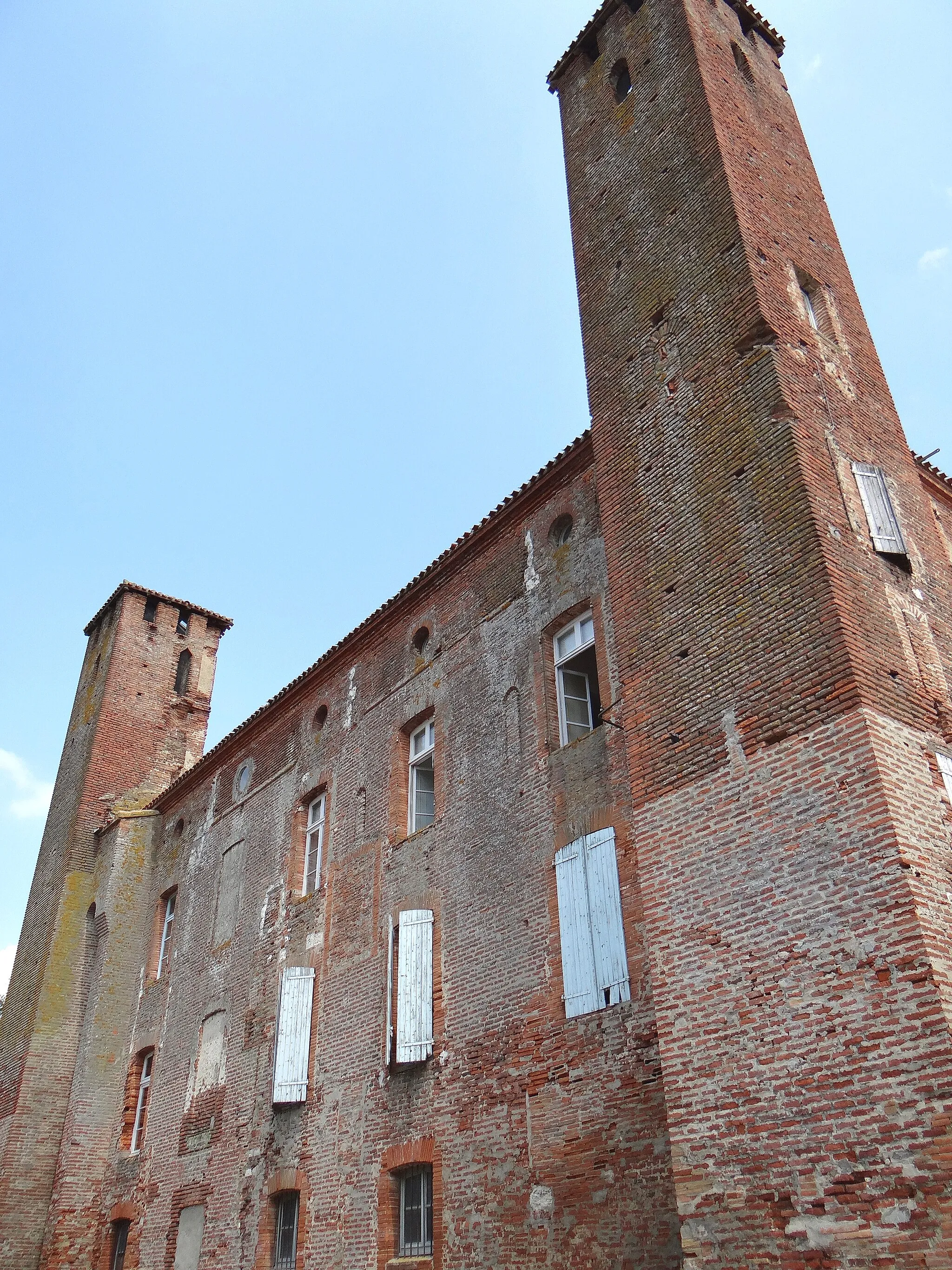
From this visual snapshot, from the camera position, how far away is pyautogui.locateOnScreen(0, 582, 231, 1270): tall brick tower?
58.0ft

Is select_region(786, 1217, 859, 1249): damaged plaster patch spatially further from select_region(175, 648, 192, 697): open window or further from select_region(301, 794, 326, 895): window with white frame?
select_region(175, 648, 192, 697): open window

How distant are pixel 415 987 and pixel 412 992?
59 mm

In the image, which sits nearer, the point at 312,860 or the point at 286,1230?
→ the point at 286,1230

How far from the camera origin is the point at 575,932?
32.9 feet

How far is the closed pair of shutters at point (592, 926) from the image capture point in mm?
9484

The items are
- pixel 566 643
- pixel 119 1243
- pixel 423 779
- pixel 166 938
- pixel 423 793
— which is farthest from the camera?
pixel 166 938

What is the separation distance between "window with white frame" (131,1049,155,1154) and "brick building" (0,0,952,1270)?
0.06 m

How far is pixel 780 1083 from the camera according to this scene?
22.6 feet

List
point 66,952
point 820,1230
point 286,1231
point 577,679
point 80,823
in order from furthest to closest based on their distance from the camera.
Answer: point 80,823 → point 66,952 → point 286,1231 → point 577,679 → point 820,1230

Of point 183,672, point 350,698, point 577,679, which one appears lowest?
point 577,679

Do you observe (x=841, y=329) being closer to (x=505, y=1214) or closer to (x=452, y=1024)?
(x=452, y=1024)

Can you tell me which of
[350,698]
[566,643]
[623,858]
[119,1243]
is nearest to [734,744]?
[623,858]

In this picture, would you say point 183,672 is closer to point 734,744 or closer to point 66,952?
point 66,952

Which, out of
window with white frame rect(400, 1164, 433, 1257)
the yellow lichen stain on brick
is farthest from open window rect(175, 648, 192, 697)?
window with white frame rect(400, 1164, 433, 1257)
